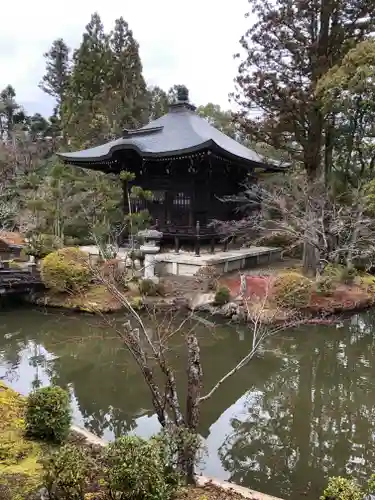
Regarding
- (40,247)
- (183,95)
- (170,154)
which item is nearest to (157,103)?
(183,95)

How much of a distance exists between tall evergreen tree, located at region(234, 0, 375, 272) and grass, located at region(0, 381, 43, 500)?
10667mm

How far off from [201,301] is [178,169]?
20.1 feet

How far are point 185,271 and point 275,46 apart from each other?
27.2ft

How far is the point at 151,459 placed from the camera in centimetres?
368

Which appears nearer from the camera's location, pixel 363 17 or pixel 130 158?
pixel 363 17

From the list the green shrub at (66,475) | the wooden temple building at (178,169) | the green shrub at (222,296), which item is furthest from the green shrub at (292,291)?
the green shrub at (66,475)

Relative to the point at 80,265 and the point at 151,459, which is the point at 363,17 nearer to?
the point at 80,265

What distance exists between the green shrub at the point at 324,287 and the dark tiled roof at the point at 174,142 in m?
Answer: 5.40

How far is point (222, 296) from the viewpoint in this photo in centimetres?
1195

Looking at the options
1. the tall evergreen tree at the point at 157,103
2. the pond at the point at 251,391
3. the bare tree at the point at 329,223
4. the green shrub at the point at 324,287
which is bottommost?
the pond at the point at 251,391

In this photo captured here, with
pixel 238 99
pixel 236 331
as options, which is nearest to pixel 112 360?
pixel 236 331

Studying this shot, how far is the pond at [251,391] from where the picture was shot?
5.62 meters

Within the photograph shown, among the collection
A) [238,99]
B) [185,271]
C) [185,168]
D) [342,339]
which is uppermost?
[238,99]

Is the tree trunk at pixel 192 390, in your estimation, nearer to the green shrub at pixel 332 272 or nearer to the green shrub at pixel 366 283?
the green shrub at pixel 332 272
